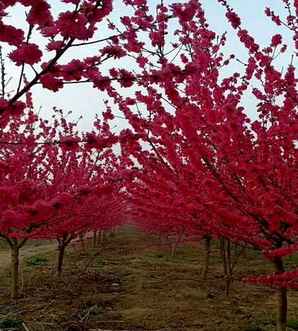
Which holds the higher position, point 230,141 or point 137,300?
point 230,141

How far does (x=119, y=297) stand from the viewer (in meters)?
10.7

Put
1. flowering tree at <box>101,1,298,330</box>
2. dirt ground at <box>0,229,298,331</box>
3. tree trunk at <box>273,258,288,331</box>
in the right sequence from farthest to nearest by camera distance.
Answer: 1. dirt ground at <box>0,229,298,331</box>
2. tree trunk at <box>273,258,288,331</box>
3. flowering tree at <box>101,1,298,330</box>

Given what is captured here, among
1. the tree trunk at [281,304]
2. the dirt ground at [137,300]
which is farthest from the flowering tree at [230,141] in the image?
the dirt ground at [137,300]

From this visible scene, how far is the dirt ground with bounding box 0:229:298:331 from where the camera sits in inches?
327

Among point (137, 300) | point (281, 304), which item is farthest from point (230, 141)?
point (137, 300)

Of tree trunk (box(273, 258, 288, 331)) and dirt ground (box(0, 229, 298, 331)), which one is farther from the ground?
tree trunk (box(273, 258, 288, 331))

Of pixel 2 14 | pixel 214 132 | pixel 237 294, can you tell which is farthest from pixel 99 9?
pixel 237 294

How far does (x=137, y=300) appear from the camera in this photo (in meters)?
→ 10.3

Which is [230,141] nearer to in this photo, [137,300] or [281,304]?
[281,304]

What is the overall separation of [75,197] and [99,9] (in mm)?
1512

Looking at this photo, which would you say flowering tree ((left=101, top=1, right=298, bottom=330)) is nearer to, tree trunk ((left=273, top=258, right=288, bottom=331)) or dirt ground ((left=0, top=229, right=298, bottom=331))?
tree trunk ((left=273, top=258, right=288, bottom=331))

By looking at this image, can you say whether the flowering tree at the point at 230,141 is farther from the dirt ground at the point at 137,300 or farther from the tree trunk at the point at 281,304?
the dirt ground at the point at 137,300

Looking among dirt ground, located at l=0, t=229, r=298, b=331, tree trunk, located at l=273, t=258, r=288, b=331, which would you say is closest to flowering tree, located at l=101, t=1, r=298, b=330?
tree trunk, located at l=273, t=258, r=288, b=331

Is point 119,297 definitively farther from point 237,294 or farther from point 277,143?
point 277,143
